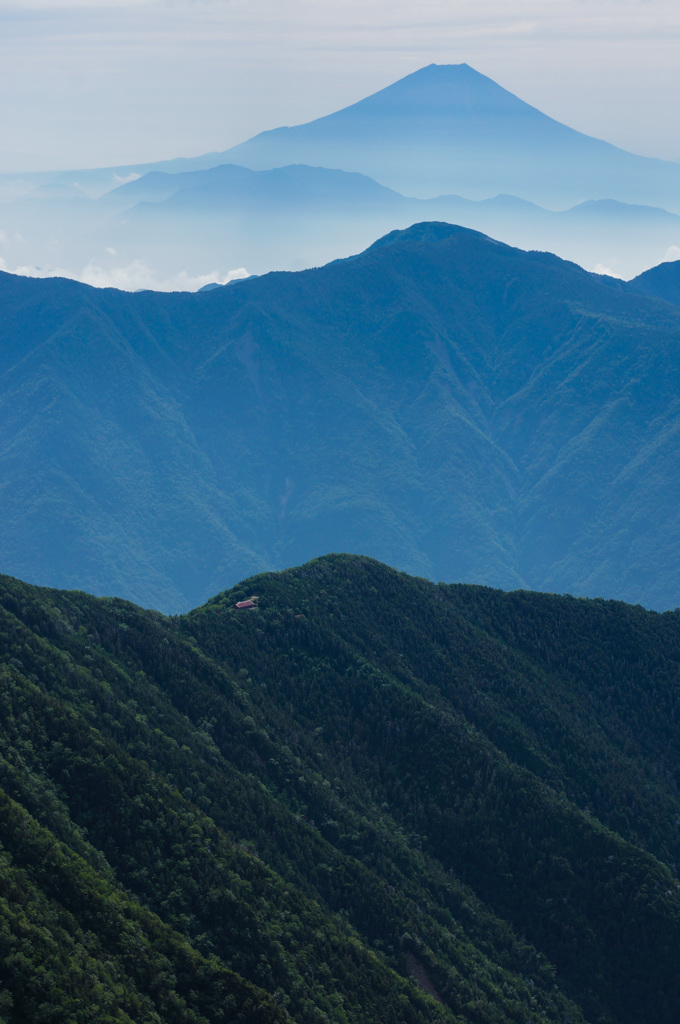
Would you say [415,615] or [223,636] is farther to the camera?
[415,615]

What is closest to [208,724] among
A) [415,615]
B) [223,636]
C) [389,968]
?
[223,636]

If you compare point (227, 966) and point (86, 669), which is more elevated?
point (86, 669)

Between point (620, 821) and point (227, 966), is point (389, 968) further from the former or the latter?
point (620, 821)

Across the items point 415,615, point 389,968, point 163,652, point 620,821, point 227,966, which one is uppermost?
point 415,615

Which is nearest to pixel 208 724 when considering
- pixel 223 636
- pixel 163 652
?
pixel 163 652

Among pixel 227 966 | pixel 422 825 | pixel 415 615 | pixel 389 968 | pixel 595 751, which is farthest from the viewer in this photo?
pixel 415 615

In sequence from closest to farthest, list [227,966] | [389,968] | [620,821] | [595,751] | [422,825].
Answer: [227,966] → [389,968] → [422,825] → [620,821] → [595,751]
